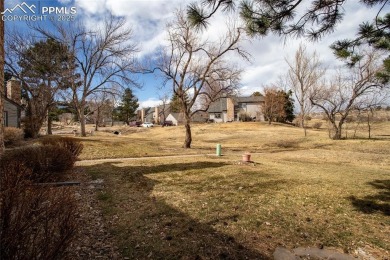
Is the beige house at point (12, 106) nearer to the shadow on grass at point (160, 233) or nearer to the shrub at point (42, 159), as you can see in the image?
the shrub at point (42, 159)

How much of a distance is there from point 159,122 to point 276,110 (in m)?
41.2

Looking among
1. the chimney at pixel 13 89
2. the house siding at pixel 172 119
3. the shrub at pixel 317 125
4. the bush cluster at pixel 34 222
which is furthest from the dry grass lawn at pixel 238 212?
the house siding at pixel 172 119

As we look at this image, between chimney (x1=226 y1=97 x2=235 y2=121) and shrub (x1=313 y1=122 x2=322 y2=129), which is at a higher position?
chimney (x1=226 y1=97 x2=235 y2=121)

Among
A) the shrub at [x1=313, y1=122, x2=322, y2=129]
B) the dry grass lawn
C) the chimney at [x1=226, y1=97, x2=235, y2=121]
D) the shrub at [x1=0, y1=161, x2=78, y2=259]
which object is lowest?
the dry grass lawn

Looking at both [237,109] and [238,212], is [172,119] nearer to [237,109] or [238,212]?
[237,109]

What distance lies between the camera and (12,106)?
993 inches

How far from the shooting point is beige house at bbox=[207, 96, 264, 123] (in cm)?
6438

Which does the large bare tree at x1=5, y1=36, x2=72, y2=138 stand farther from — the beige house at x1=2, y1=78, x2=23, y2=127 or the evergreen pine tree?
the evergreen pine tree

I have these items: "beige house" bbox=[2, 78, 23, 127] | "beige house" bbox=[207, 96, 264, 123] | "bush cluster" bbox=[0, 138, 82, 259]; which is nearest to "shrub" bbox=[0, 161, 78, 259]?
"bush cluster" bbox=[0, 138, 82, 259]

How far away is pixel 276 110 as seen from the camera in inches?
2068

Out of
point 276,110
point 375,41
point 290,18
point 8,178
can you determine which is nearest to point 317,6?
point 290,18

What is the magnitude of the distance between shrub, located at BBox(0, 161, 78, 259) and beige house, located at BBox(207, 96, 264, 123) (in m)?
61.5

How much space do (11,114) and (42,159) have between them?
75.9 ft

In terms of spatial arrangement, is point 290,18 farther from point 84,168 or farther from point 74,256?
point 84,168
